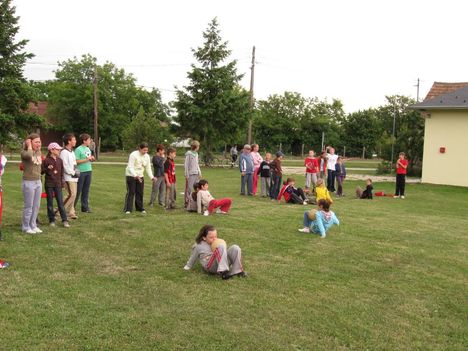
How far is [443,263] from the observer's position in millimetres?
8195

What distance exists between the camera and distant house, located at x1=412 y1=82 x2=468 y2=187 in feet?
79.0

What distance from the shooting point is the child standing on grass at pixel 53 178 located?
9352 millimetres

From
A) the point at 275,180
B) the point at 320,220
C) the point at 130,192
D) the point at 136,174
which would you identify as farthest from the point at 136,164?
the point at 275,180

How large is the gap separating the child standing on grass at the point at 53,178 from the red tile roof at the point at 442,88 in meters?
22.8

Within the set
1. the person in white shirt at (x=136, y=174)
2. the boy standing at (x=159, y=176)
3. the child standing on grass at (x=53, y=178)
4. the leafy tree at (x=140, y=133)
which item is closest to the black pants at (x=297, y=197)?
the boy standing at (x=159, y=176)

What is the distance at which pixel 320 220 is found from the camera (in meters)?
9.94

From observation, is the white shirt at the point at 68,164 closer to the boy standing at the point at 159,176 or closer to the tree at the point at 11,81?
the boy standing at the point at 159,176

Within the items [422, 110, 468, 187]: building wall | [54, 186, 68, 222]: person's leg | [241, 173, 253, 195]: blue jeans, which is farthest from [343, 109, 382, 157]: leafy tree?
[54, 186, 68, 222]: person's leg

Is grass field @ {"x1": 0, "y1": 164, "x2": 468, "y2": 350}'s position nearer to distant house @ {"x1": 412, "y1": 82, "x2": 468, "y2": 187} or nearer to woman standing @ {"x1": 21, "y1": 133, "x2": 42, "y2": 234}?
woman standing @ {"x1": 21, "y1": 133, "x2": 42, "y2": 234}

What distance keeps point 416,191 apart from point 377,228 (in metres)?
11.6

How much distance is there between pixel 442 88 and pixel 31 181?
25.1 meters

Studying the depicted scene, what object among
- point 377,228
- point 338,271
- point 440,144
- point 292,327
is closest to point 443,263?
point 338,271

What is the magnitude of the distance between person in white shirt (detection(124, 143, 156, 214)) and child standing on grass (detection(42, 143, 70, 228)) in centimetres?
207

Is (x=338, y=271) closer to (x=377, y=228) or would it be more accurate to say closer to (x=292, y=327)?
(x=292, y=327)
